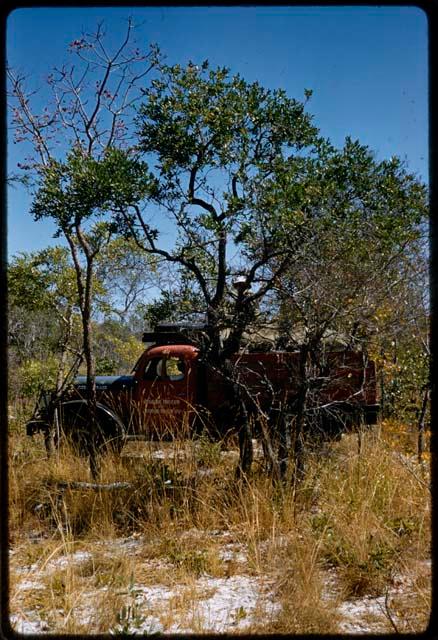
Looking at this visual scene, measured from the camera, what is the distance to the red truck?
517 cm

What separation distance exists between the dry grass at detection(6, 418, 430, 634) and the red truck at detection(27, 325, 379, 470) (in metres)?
0.45

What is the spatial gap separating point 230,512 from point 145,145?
2.72m

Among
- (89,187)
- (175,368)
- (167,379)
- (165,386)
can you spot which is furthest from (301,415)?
(175,368)

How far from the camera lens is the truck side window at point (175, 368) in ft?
25.5

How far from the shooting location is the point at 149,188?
423 cm

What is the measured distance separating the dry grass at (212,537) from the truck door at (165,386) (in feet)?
4.79

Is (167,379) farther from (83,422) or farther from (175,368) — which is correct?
(83,422)

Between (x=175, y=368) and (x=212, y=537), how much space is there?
13.6 ft

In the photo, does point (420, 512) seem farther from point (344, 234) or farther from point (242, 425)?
point (344, 234)

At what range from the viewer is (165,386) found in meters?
7.59

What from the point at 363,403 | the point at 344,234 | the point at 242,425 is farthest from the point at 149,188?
the point at 363,403

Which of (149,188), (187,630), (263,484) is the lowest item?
(187,630)

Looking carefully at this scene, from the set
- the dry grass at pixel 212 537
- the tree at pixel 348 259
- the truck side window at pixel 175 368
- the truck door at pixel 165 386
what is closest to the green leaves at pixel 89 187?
the tree at pixel 348 259

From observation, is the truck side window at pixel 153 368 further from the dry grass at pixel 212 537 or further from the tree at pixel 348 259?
the tree at pixel 348 259
